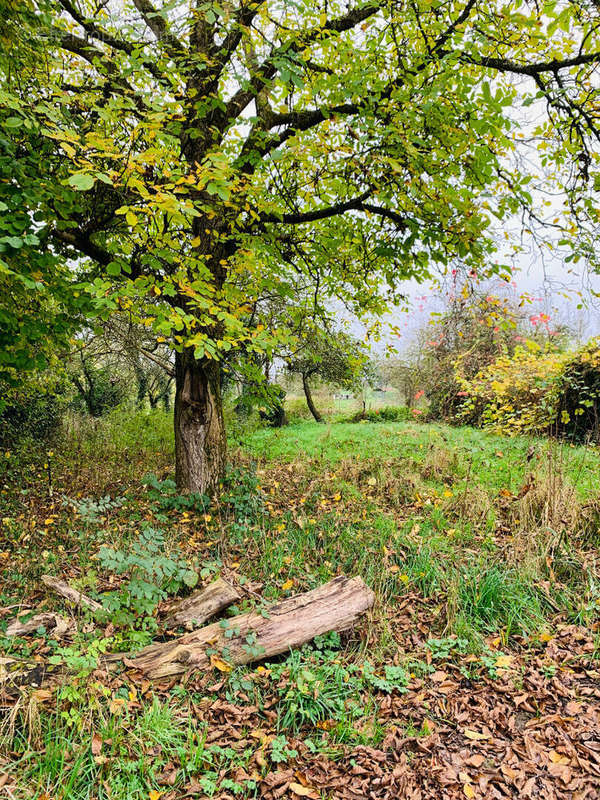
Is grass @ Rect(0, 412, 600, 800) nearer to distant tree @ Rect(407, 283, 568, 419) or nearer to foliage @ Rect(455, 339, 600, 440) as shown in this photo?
foliage @ Rect(455, 339, 600, 440)

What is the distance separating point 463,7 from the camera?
4.27 metres

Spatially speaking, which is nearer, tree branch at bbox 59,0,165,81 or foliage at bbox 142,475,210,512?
tree branch at bbox 59,0,165,81

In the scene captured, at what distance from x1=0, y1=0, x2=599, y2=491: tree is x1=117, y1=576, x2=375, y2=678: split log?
1.97m

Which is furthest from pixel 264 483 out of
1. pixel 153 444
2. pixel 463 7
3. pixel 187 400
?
pixel 463 7

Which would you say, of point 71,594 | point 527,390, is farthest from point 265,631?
point 527,390

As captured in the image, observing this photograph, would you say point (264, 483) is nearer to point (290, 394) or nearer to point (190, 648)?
point (190, 648)

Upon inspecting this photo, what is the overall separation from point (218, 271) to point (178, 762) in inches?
184

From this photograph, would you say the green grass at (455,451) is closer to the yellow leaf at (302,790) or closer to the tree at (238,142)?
the tree at (238,142)

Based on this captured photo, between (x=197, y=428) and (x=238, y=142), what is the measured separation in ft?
12.2

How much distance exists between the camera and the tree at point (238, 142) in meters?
3.25

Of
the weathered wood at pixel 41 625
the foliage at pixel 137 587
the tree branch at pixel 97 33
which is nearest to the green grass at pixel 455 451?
the foliage at pixel 137 587

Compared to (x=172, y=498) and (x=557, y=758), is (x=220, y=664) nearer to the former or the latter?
(x=557, y=758)

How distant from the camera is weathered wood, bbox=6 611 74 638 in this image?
9.22 ft

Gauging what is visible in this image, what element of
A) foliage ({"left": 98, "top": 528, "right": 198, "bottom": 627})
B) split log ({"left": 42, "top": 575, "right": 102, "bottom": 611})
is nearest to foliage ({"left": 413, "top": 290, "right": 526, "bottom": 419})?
foliage ({"left": 98, "top": 528, "right": 198, "bottom": 627})
